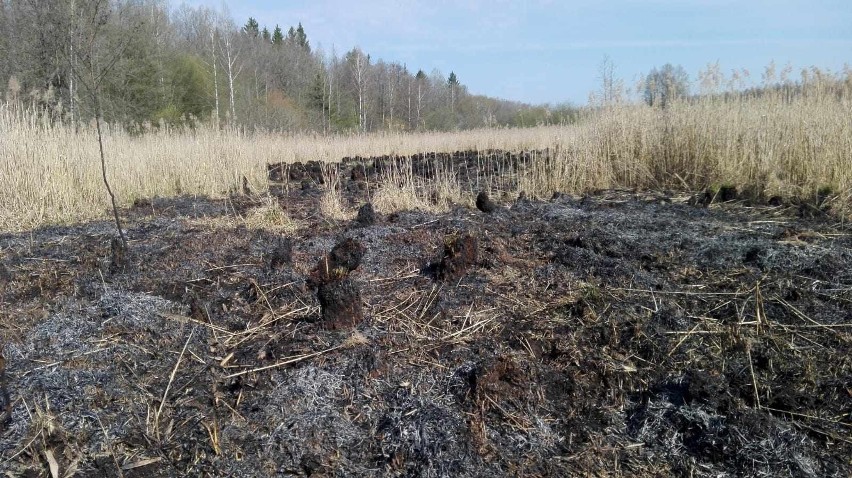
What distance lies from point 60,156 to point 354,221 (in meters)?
4.20

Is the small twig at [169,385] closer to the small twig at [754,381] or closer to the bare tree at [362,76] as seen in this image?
the small twig at [754,381]

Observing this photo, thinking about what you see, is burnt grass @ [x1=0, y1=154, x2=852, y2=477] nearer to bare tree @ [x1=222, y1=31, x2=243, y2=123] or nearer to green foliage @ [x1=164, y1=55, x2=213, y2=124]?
bare tree @ [x1=222, y1=31, x2=243, y2=123]

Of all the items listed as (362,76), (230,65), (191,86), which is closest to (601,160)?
(230,65)

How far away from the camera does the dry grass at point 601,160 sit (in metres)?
5.62

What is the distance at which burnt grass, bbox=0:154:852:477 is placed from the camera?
1923mm

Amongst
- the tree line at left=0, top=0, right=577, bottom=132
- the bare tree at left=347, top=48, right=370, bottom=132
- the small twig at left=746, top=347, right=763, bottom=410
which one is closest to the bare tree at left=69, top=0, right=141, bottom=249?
the tree line at left=0, top=0, right=577, bottom=132

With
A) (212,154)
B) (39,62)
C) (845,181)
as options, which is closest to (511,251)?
(845,181)

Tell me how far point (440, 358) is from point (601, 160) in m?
5.30

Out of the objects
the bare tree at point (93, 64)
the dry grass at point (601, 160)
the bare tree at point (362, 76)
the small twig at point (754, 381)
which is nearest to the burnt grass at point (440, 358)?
the small twig at point (754, 381)

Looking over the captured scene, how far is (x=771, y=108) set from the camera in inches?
265

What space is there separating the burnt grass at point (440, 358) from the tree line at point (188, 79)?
174 cm

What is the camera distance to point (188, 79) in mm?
26094

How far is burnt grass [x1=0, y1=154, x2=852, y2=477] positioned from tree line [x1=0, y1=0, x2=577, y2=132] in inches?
68.6

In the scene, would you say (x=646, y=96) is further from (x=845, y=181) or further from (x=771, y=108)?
(x=845, y=181)
